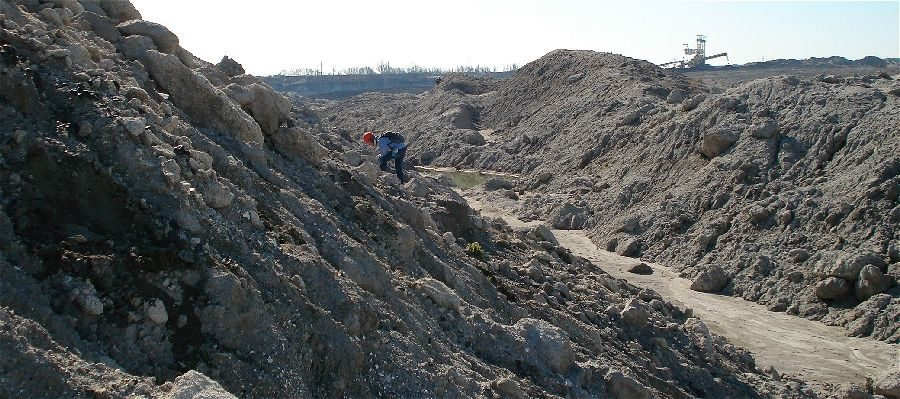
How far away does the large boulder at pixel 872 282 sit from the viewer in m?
11.5

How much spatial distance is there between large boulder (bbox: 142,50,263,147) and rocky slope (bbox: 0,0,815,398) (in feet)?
0.06

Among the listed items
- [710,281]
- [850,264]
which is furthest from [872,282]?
[710,281]

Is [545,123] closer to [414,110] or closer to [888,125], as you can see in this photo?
[414,110]

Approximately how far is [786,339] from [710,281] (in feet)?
7.83

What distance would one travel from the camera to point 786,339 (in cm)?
1101

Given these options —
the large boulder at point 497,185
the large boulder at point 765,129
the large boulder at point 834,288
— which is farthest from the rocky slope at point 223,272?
the large boulder at point 497,185

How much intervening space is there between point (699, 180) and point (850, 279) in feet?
16.7

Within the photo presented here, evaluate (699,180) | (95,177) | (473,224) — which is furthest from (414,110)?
(95,177)

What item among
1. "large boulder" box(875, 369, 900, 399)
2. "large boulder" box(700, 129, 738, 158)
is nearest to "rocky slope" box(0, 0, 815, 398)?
"large boulder" box(875, 369, 900, 399)

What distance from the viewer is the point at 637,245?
15820 millimetres

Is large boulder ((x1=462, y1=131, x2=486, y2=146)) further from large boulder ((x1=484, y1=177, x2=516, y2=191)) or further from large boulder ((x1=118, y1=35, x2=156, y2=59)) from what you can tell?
large boulder ((x1=118, y1=35, x2=156, y2=59))

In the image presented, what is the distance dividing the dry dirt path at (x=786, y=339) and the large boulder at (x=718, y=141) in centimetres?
426

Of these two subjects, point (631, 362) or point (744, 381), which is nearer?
point (631, 362)

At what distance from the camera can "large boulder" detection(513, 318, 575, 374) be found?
6461 mm
